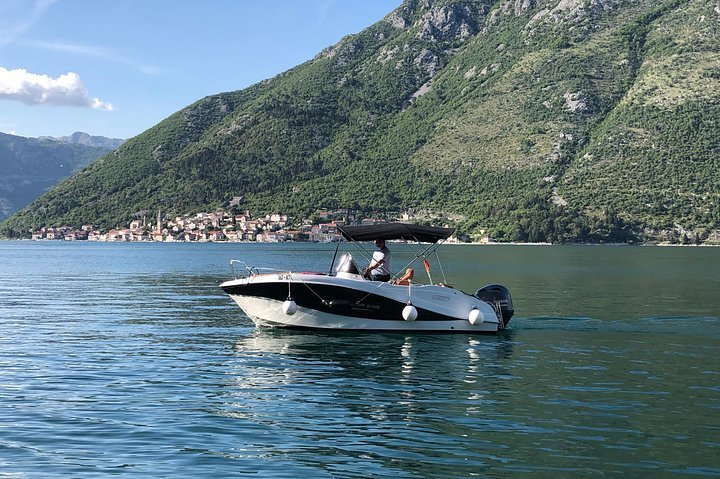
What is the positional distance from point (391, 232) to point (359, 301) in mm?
2614

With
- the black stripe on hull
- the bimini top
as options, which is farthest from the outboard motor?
the bimini top

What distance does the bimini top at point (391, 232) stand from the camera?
1045 inches

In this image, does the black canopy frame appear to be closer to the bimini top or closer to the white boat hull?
the bimini top

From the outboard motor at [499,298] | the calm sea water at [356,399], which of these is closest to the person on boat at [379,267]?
the calm sea water at [356,399]

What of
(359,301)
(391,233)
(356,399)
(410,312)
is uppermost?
(391,233)

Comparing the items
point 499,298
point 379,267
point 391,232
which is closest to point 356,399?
point 379,267

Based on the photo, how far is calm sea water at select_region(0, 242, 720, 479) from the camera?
466 inches

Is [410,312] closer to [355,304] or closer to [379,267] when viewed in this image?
[355,304]

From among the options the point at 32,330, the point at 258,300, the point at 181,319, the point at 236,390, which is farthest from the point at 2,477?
the point at 181,319

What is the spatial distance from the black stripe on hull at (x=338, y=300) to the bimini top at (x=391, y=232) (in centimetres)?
A: 210

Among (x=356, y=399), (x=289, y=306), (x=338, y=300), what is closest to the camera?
(x=356, y=399)

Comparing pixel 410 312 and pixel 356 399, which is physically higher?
pixel 410 312

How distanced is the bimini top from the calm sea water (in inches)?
133

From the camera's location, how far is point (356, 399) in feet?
53.4
